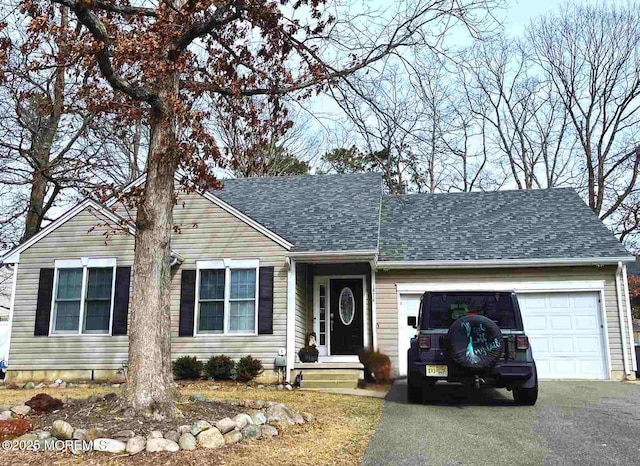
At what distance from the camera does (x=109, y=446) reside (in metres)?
5.58

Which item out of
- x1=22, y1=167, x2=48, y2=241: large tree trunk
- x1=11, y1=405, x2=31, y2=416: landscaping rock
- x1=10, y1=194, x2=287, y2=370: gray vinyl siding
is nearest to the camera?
x1=11, y1=405, x2=31, y2=416: landscaping rock

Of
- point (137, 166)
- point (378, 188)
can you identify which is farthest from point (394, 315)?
point (137, 166)

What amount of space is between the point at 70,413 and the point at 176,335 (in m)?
6.28

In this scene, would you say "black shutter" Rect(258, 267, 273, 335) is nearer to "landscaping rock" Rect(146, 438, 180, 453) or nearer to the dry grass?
the dry grass

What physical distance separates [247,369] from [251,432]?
5975 mm

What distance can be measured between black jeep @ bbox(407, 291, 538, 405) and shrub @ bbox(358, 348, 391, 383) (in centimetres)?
376

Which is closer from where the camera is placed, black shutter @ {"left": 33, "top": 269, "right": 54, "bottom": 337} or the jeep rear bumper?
the jeep rear bumper

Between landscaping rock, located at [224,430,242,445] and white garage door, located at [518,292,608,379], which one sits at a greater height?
white garage door, located at [518,292,608,379]

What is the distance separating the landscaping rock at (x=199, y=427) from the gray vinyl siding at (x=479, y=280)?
785cm

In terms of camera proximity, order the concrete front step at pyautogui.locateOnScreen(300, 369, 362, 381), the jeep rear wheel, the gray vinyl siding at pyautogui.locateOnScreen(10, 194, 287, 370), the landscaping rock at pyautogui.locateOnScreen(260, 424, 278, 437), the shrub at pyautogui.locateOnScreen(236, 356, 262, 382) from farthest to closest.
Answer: the gray vinyl siding at pyautogui.locateOnScreen(10, 194, 287, 370)
the shrub at pyautogui.locateOnScreen(236, 356, 262, 382)
the concrete front step at pyautogui.locateOnScreen(300, 369, 362, 381)
the jeep rear wheel
the landscaping rock at pyautogui.locateOnScreen(260, 424, 278, 437)

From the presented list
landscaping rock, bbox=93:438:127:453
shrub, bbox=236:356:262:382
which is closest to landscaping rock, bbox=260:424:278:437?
landscaping rock, bbox=93:438:127:453

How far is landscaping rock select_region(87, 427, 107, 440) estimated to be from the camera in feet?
18.8

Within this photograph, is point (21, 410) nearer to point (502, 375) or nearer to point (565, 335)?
point (502, 375)

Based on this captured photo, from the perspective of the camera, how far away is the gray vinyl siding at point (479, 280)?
1307cm
